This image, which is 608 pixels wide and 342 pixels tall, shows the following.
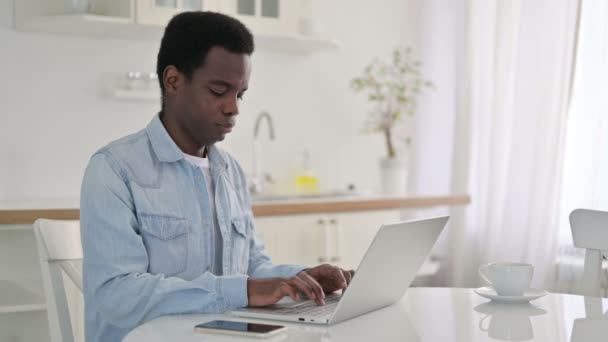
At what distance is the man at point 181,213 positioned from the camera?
4.57 ft

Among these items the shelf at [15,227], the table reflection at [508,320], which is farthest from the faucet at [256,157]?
the table reflection at [508,320]

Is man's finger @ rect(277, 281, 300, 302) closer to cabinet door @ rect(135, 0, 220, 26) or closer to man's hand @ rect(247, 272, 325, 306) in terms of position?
man's hand @ rect(247, 272, 325, 306)

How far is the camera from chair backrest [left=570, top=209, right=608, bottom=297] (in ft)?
5.96

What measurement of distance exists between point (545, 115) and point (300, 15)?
43.3 inches

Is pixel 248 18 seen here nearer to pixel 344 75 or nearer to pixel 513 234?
pixel 344 75

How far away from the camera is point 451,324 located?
1.32m

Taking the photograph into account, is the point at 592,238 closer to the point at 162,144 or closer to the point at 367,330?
the point at 367,330

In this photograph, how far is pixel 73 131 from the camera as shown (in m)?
3.19

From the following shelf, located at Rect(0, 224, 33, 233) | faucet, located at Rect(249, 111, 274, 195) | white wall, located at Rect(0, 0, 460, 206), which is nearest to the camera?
shelf, located at Rect(0, 224, 33, 233)

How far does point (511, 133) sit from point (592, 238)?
1.83 m

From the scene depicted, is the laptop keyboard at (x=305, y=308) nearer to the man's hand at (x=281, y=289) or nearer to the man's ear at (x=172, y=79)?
the man's hand at (x=281, y=289)

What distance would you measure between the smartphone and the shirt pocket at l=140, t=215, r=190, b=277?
35 centimetres

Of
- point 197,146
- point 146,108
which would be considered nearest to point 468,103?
point 146,108

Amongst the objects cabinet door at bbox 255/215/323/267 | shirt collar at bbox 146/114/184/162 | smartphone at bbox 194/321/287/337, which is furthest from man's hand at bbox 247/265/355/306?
cabinet door at bbox 255/215/323/267
